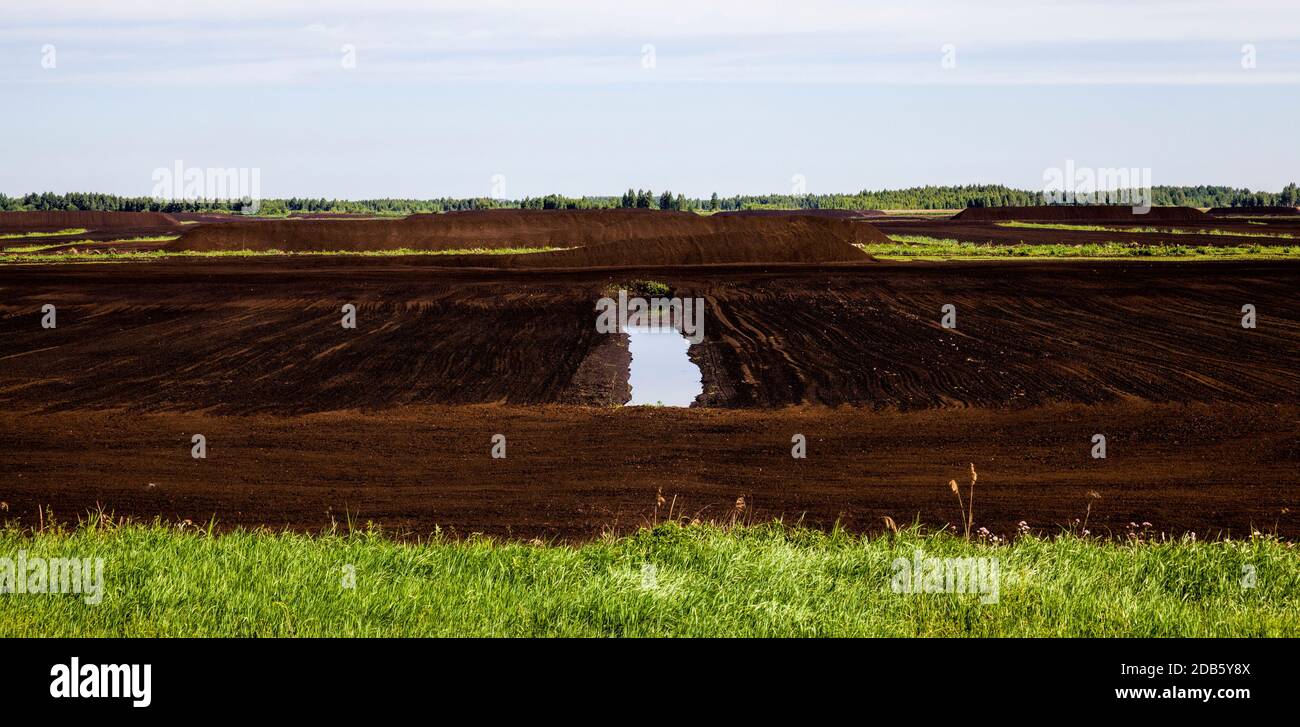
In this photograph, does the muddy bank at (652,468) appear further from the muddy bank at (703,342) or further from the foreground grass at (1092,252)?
the foreground grass at (1092,252)

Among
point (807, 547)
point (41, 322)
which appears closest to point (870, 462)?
point (807, 547)

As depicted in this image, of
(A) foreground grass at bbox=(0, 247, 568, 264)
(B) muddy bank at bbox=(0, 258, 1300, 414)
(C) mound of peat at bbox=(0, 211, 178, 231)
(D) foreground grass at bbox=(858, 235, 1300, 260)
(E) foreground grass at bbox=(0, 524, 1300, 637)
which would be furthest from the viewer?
(C) mound of peat at bbox=(0, 211, 178, 231)

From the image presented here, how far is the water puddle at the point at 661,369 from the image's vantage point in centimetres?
2149

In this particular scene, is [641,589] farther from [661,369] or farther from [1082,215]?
[1082,215]

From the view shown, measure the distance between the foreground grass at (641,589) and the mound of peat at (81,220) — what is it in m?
146

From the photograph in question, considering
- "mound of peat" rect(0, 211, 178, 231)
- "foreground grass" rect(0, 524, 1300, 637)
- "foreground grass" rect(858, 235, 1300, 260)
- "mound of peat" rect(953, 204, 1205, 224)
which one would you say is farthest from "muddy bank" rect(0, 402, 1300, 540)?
"mound of peat" rect(0, 211, 178, 231)

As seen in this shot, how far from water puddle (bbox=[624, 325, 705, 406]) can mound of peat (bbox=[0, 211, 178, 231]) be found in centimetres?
12733

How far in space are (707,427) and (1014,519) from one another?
20.6 ft

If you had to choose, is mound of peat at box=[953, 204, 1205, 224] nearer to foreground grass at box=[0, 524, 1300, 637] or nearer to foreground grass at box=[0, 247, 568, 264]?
foreground grass at box=[0, 247, 568, 264]

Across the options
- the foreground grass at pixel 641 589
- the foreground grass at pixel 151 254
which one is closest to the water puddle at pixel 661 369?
the foreground grass at pixel 641 589

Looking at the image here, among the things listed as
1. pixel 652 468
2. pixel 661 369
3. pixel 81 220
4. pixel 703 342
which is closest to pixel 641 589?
pixel 652 468

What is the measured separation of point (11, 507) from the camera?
13.4 metres

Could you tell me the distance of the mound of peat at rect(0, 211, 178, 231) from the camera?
14212 cm
